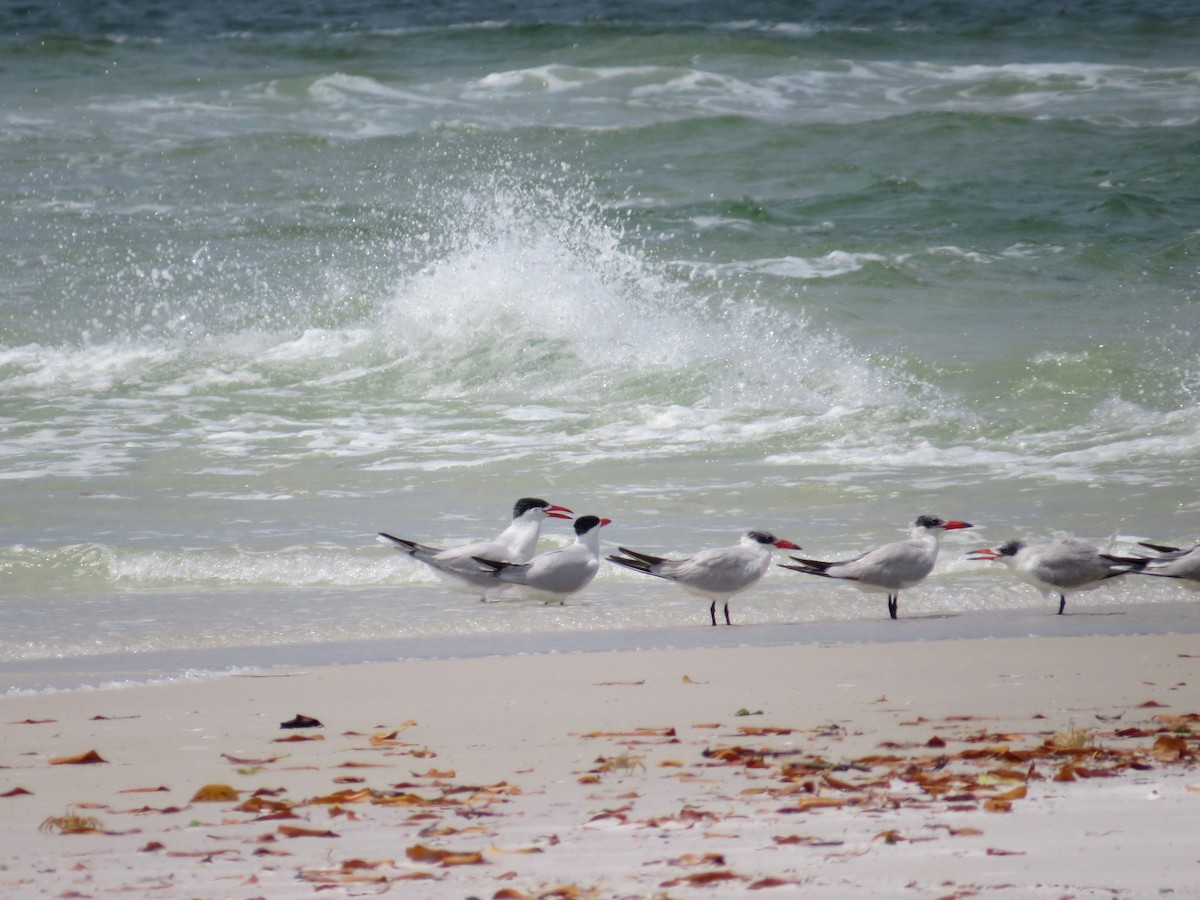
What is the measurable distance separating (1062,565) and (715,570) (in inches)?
59.6

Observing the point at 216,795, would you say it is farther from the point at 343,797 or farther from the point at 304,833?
the point at 304,833

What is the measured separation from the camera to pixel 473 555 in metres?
6.98

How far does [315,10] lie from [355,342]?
1451 cm

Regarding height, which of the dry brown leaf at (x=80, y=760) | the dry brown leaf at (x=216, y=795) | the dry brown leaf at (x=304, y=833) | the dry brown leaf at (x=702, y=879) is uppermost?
the dry brown leaf at (x=702, y=879)

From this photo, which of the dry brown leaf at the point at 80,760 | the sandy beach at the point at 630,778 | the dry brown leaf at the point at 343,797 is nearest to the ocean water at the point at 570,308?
the sandy beach at the point at 630,778

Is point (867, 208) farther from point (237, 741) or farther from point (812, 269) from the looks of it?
point (237, 741)

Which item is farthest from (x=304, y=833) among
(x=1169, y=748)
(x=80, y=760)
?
(x=1169, y=748)

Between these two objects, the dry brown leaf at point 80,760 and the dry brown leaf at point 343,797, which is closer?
the dry brown leaf at point 343,797

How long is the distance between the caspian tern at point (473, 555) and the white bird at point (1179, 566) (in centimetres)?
274

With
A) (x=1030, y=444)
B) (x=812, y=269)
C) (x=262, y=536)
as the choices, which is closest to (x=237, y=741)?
(x=262, y=536)

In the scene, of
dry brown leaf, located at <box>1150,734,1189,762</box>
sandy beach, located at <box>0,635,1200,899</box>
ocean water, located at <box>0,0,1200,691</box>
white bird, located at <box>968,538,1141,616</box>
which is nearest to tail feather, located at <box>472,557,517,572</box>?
ocean water, located at <box>0,0,1200,691</box>

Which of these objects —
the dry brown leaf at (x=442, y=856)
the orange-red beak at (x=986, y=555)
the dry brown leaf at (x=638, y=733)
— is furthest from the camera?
the orange-red beak at (x=986, y=555)

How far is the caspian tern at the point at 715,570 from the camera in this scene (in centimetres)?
Answer: 646

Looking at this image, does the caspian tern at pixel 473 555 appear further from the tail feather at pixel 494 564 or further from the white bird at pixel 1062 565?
the white bird at pixel 1062 565
